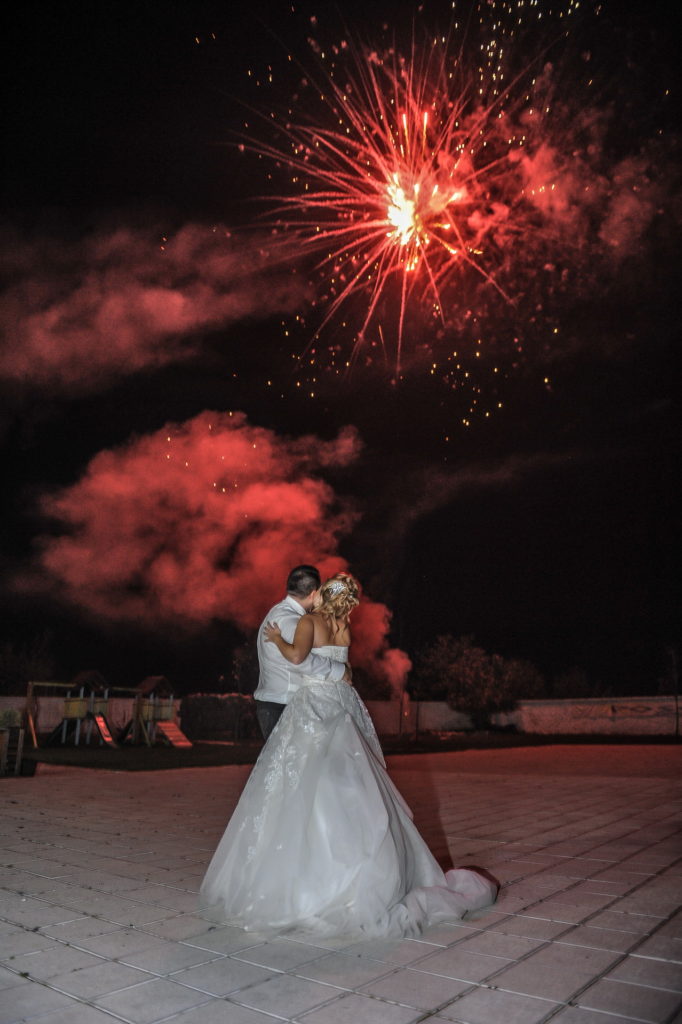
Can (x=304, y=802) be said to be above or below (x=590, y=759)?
above

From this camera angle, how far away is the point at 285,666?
4523mm

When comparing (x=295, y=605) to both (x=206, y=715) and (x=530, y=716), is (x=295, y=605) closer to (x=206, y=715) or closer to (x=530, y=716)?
(x=206, y=715)

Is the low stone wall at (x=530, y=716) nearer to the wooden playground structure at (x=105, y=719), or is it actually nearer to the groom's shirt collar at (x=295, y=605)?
the wooden playground structure at (x=105, y=719)

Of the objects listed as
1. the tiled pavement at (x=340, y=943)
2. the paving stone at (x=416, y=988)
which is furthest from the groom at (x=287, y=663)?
the paving stone at (x=416, y=988)

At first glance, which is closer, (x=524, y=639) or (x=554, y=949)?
(x=554, y=949)

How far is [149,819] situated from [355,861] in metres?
4.27

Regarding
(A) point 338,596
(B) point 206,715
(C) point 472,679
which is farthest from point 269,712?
(C) point 472,679

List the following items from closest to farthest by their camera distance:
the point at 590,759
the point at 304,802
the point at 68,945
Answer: the point at 68,945, the point at 304,802, the point at 590,759

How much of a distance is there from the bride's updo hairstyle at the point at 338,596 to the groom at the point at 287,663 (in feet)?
0.44

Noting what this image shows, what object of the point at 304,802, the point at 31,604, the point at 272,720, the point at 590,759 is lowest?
the point at 590,759

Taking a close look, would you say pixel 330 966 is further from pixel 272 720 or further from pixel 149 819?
pixel 149 819

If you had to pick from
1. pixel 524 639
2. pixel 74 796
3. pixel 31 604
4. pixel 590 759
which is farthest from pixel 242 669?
pixel 524 639

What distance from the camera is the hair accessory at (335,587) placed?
4418mm

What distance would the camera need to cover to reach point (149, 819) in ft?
23.8
